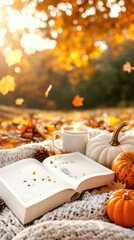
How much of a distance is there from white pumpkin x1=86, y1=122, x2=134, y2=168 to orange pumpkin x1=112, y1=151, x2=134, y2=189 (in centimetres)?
→ 14

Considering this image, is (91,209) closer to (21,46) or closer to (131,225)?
(131,225)

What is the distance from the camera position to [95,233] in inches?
56.0

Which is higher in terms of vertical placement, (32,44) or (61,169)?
(32,44)

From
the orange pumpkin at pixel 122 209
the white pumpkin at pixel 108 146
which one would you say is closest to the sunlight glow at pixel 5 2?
the white pumpkin at pixel 108 146

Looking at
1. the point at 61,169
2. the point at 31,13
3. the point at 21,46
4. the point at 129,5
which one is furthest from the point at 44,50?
the point at 61,169

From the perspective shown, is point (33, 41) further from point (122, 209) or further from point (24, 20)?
point (122, 209)

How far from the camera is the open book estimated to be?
5.37 feet

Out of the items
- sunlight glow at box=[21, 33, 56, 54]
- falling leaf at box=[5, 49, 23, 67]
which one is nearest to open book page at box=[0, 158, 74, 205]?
falling leaf at box=[5, 49, 23, 67]

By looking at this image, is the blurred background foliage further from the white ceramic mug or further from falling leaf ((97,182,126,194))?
falling leaf ((97,182,126,194))

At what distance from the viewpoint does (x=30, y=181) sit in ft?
5.91

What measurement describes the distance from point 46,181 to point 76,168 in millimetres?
235

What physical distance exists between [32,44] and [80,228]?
287 inches

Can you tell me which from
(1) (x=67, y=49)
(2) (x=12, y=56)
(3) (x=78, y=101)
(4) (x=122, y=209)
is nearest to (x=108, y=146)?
(4) (x=122, y=209)

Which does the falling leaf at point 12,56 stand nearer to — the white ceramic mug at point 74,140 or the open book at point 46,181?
the white ceramic mug at point 74,140
